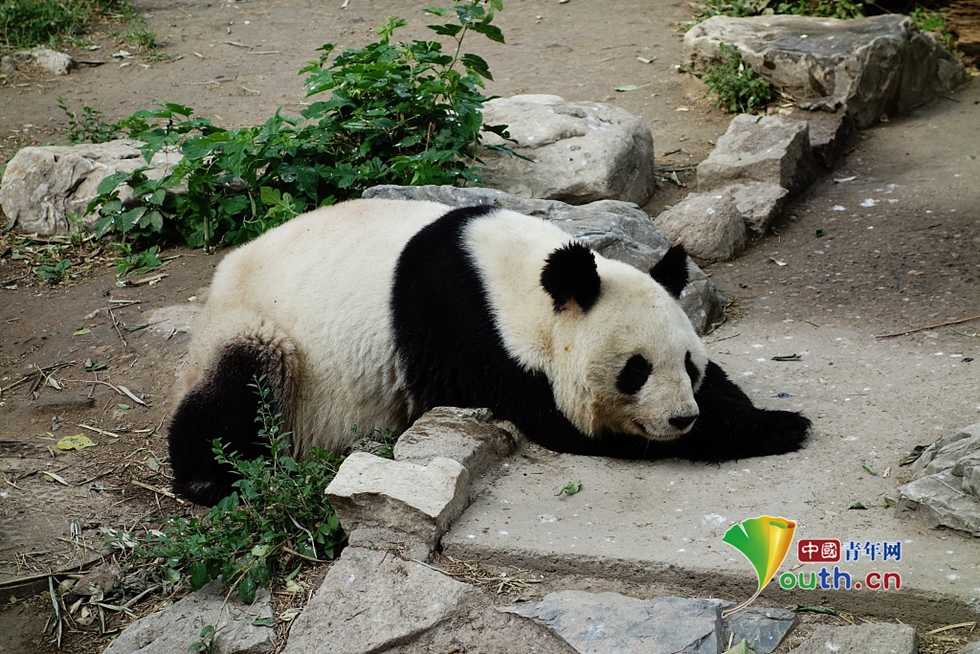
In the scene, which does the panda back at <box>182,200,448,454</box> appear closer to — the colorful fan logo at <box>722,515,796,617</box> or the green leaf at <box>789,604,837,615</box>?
the colorful fan logo at <box>722,515,796,617</box>

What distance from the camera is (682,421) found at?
390 cm

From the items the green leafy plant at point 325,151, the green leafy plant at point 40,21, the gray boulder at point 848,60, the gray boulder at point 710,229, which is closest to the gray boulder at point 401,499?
the green leafy plant at point 325,151

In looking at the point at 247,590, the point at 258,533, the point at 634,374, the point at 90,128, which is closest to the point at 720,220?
the point at 634,374

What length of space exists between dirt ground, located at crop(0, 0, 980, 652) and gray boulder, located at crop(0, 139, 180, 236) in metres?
0.29

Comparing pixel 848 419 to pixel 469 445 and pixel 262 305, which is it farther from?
pixel 262 305

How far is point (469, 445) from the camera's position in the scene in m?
3.92

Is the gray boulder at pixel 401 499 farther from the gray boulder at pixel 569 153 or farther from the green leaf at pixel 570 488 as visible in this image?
the gray boulder at pixel 569 153

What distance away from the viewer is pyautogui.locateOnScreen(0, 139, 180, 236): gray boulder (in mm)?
7246

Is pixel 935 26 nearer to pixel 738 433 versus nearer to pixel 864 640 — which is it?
pixel 738 433

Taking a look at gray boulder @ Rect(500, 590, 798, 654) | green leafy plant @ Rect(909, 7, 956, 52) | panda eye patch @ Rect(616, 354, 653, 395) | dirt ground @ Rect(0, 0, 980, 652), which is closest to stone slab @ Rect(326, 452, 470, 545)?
gray boulder @ Rect(500, 590, 798, 654)

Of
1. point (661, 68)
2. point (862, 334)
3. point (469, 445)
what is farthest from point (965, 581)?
point (661, 68)

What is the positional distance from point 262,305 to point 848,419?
273 cm

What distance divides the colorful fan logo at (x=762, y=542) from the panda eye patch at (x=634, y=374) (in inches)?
29.4

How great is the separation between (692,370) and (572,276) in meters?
0.70
